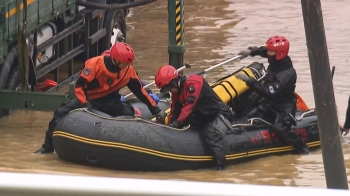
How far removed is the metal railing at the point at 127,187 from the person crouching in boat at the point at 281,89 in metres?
6.87

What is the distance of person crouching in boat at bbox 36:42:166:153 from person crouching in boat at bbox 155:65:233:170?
1.65ft

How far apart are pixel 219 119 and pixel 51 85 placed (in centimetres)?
398

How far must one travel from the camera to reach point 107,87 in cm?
988

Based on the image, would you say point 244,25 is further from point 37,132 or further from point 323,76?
point 323,76

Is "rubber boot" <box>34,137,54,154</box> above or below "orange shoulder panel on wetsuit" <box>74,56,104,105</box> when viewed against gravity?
below

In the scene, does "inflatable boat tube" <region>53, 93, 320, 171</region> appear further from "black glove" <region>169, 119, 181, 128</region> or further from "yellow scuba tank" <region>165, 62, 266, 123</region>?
"yellow scuba tank" <region>165, 62, 266, 123</region>

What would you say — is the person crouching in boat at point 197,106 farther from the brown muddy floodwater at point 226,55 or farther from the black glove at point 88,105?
the black glove at point 88,105

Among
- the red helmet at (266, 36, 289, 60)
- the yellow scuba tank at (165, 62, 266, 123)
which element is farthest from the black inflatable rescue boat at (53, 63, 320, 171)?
the red helmet at (266, 36, 289, 60)

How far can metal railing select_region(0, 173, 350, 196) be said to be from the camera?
307cm

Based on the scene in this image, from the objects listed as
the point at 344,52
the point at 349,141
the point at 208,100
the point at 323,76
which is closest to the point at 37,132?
the point at 208,100

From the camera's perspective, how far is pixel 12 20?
11.1 m

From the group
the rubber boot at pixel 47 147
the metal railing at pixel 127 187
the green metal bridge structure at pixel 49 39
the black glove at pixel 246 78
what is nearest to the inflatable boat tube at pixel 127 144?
the rubber boot at pixel 47 147

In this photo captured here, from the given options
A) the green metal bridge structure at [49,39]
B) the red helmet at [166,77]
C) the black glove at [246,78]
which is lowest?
the green metal bridge structure at [49,39]

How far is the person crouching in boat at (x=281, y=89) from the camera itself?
10.0m
